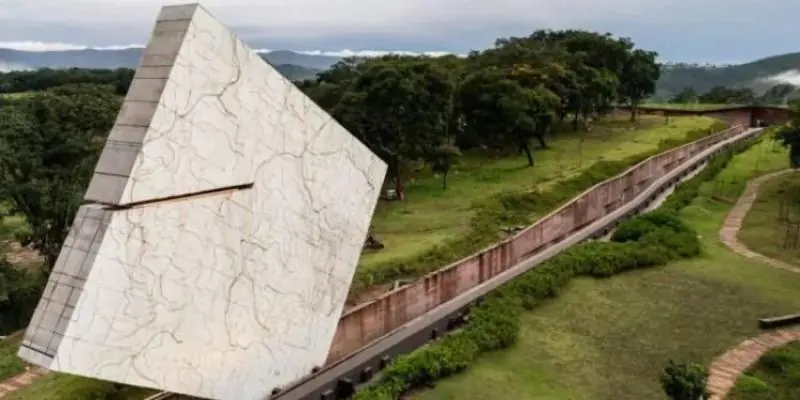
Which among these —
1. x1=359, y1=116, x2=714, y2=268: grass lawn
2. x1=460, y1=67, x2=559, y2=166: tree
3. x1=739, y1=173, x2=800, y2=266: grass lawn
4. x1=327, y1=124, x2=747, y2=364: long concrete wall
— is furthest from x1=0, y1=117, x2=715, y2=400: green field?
x1=739, y1=173, x2=800, y2=266: grass lawn

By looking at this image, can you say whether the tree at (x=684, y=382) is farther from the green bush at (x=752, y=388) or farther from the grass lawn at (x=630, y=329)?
the green bush at (x=752, y=388)

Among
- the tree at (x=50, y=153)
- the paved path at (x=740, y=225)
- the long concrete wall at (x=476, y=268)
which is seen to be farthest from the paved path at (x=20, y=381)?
the paved path at (x=740, y=225)

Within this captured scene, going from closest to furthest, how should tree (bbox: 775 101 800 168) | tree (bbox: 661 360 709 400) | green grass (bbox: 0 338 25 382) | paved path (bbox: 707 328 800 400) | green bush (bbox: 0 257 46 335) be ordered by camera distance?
1. tree (bbox: 661 360 709 400)
2. paved path (bbox: 707 328 800 400)
3. green grass (bbox: 0 338 25 382)
4. green bush (bbox: 0 257 46 335)
5. tree (bbox: 775 101 800 168)

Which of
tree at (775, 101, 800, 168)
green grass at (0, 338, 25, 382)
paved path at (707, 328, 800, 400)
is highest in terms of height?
tree at (775, 101, 800, 168)

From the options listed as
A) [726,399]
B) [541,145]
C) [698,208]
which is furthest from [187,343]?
[541,145]

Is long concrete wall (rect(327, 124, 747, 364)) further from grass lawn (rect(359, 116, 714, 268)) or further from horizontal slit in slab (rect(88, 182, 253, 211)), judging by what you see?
horizontal slit in slab (rect(88, 182, 253, 211))

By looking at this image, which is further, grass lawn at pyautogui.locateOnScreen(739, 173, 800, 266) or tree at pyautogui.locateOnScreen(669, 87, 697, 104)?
tree at pyautogui.locateOnScreen(669, 87, 697, 104)
